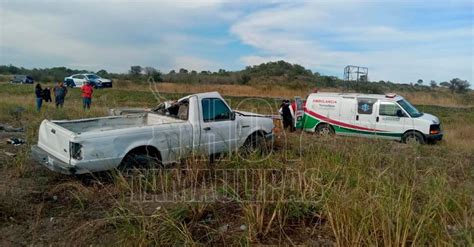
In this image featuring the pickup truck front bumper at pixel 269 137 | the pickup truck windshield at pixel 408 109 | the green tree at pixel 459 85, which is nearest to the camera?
the pickup truck front bumper at pixel 269 137

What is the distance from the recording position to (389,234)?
3211mm

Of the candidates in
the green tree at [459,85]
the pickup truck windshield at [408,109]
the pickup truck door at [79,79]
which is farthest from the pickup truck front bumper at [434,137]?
the green tree at [459,85]

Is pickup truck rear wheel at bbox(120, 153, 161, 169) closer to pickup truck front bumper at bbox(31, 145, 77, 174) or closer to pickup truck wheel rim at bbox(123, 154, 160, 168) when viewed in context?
pickup truck wheel rim at bbox(123, 154, 160, 168)

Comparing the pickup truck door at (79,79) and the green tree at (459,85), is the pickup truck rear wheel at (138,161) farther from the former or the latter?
the green tree at (459,85)

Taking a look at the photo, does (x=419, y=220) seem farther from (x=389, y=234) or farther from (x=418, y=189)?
(x=418, y=189)

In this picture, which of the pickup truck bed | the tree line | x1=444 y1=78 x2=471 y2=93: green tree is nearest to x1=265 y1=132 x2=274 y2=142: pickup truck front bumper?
the pickup truck bed

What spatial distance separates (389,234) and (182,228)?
212 centimetres

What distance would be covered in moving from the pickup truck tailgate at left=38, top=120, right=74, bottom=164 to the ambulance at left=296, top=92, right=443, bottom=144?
27.5ft

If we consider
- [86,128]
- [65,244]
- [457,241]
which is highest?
[86,128]

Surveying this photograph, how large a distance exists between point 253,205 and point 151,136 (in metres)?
2.94

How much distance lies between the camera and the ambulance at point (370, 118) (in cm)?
1271

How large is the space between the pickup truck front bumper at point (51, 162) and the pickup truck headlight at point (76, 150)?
6.5 inches

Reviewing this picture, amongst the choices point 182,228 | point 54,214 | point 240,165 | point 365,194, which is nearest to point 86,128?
point 54,214

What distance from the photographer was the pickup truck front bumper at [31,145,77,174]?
5.52 m
